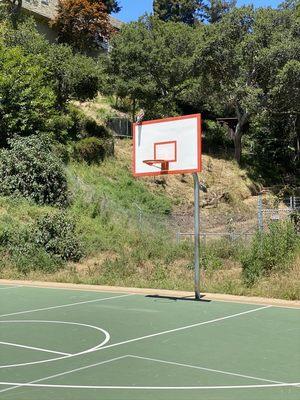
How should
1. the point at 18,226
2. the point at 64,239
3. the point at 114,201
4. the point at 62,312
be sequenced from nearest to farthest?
the point at 62,312, the point at 64,239, the point at 18,226, the point at 114,201

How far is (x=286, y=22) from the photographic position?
134 feet

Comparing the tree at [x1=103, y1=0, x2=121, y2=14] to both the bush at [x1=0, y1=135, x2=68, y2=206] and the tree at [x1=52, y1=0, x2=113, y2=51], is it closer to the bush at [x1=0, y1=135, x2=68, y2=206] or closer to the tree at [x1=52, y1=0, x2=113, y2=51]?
the tree at [x1=52, y1=0, x2=113, y2=51]

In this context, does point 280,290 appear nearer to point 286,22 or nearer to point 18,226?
point 18,226

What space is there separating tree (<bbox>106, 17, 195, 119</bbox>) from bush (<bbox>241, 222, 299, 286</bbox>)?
1086 inches

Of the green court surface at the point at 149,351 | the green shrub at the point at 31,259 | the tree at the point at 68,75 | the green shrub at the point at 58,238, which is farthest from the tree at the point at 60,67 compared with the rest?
the green court surface at the point at 149,351

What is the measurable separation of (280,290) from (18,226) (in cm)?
1207

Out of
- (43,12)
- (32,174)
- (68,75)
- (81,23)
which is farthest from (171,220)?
(43,12)

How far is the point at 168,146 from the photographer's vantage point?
1288 centimetres

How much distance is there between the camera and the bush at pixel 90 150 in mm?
34594

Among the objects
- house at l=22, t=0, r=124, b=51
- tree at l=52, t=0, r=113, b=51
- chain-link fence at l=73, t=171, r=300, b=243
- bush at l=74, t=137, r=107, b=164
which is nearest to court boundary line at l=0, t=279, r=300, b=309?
chain-link fence at l=73, t=171, r=300, b=243

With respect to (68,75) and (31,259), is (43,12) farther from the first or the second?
(31,259)

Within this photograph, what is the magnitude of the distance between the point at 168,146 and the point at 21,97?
65.4ft

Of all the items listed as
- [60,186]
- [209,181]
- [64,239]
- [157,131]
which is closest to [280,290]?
[157,131]

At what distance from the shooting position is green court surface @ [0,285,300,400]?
5867 millimetres
